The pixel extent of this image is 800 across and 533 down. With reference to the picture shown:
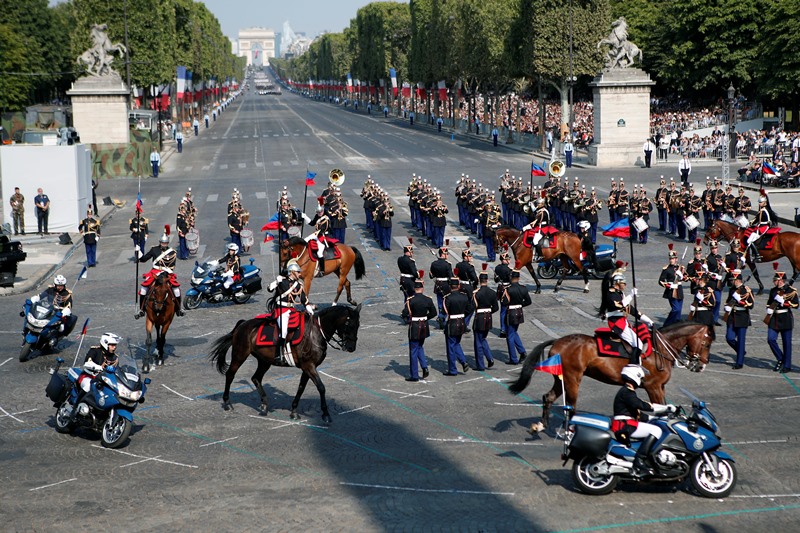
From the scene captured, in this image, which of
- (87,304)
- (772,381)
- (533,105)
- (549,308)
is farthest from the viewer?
(533,105)

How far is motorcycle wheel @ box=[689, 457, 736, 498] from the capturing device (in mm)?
12477

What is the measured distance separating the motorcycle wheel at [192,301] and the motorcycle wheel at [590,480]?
596 inches

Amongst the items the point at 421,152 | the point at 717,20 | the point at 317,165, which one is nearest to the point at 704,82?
the point at 717,20

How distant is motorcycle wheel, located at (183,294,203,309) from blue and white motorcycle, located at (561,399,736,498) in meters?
15.1

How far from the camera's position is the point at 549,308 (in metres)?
24.8

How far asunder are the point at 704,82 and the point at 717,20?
4.65 metres

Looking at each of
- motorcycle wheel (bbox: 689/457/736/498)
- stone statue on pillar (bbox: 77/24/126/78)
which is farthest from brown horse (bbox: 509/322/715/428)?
stone statue on pillar (bbox: 77/24/126/78)

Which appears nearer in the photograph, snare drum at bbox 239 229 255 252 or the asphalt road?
the asphalt road

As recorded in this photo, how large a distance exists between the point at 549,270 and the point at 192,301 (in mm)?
9480

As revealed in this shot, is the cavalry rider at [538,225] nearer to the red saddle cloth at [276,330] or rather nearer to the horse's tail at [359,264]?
the horse's tail at [359,264]

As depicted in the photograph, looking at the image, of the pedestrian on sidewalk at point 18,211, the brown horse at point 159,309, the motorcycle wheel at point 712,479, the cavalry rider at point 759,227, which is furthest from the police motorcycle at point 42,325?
the pedestrian on sidewalk at point 18,211

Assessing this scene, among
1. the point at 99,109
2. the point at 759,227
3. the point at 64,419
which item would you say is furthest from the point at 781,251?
the point at 99,109

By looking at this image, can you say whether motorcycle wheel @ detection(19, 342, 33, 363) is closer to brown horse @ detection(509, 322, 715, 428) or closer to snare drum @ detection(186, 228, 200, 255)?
brown horse @ detection(509, 322, 715, 428)

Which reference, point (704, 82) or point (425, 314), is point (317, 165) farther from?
point (425, 314)
